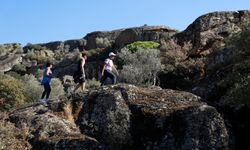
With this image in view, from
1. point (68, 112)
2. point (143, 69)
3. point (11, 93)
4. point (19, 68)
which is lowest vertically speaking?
point (19, 68)

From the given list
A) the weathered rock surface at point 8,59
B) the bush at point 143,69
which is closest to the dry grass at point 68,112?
the bush at point 143,69

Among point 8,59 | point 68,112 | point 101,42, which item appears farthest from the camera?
point 101,42

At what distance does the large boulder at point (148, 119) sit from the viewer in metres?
16.5

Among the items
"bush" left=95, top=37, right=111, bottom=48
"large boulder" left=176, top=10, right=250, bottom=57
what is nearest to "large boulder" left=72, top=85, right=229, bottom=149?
"large boulder" left=176, top=10, right=250, bottom=57

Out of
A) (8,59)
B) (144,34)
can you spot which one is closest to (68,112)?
(144,34)

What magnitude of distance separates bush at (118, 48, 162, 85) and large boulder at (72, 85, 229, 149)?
→ 71.0 feet

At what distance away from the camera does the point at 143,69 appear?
44.0 metres

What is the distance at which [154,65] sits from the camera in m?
42.3

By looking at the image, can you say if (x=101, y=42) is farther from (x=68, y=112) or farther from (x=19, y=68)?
(x=68, y=112)

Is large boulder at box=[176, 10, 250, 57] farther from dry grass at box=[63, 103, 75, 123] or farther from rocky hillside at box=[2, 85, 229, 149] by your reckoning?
dry grass at box=[63, 103, 75, 123]

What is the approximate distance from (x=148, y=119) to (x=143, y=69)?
26.3 m

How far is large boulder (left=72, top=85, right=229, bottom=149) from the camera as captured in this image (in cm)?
1653

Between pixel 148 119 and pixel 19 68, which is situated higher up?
pixel 148 119

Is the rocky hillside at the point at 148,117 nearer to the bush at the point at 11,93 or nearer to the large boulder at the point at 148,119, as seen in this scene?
the large boulder at the point at 148,119
